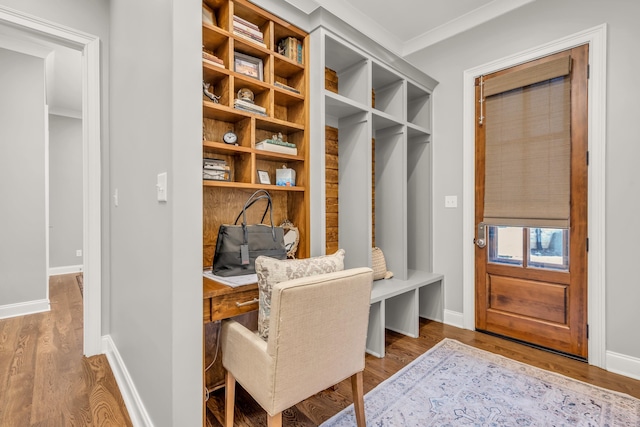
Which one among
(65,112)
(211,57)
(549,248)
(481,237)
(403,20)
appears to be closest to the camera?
(211,57)

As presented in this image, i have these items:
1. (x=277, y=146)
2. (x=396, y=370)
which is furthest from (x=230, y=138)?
(x=396, y=370)

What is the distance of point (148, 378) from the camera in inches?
58.3

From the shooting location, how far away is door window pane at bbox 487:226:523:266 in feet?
8.36

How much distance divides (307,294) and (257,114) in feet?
3.88

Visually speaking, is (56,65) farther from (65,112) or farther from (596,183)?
(596,183)

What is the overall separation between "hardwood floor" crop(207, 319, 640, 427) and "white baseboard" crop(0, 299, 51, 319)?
258 centimetres

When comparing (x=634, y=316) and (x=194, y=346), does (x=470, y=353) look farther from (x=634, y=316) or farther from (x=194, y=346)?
(x=194, y=346)

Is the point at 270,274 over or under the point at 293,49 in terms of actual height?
under

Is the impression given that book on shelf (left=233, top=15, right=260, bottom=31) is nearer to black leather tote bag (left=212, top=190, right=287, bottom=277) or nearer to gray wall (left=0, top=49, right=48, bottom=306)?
black leather tote bag (left=212, top=190, right=287, bottom=277)

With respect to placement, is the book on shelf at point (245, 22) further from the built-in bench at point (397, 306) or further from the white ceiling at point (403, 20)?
the built-in bench at point (397, 306)

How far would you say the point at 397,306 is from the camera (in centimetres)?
279

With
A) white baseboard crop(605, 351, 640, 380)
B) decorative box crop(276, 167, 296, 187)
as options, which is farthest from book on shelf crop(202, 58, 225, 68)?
white baseboard crop(605, 351, 640, 380)

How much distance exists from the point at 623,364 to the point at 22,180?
5355 millimetres

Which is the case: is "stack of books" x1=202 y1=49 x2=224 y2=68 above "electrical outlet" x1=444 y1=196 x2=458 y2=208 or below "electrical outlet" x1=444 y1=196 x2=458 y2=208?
above
